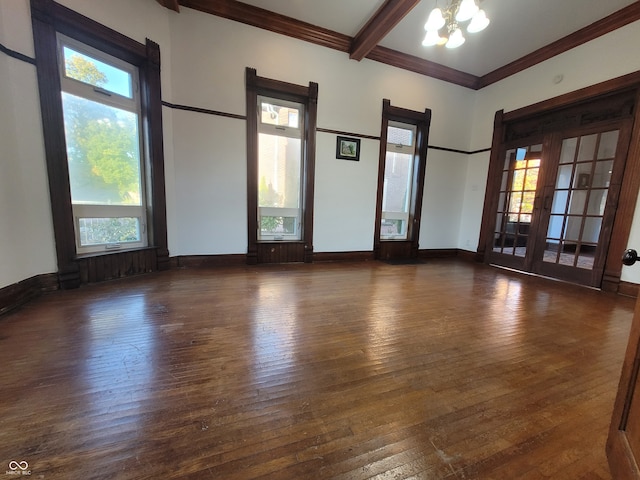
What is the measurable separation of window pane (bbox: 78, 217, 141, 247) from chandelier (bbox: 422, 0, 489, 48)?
14.2ft

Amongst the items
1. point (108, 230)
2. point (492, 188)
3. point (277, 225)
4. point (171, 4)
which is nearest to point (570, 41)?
point (492, 188)

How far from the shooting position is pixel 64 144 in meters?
2.68

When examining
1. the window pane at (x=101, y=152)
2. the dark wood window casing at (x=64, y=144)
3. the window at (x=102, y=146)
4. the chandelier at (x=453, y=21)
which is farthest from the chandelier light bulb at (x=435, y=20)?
the window pane at (x=101, y=152)

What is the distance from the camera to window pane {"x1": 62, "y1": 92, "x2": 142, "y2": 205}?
9.26 feet

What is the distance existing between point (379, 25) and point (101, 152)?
396 cm

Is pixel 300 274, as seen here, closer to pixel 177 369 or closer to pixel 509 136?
pixel 177 369

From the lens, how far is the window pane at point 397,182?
5.05m

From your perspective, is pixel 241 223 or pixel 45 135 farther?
pixel 241 223

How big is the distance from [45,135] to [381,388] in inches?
149

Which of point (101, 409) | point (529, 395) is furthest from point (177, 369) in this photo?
point (529, 395)

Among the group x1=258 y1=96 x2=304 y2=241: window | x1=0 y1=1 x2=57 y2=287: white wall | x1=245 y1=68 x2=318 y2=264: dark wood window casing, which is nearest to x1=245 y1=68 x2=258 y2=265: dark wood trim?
x1=245 y1=68 x2=318 y2=264: dark wood window casing

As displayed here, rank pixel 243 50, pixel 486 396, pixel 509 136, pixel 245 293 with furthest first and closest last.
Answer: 1. pixel 509 136
2. pixel 243 50
3. pixel 245 293
4. pixel 486 396

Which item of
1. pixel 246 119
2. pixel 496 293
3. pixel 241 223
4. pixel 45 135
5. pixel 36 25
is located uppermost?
pixel 36 25

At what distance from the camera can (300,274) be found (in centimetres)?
384
